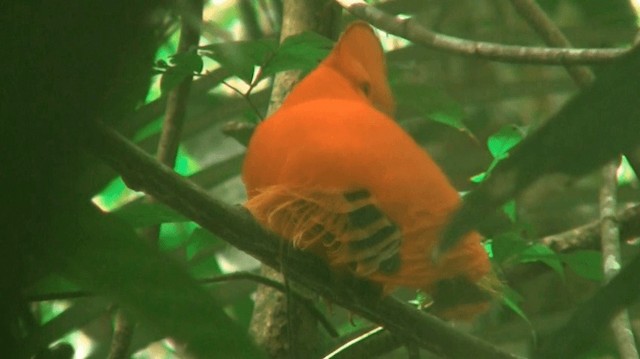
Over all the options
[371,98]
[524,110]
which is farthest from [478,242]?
[524,110]

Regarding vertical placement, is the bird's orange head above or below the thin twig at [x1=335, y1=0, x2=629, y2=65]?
below

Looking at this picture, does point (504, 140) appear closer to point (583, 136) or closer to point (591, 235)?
point (591, 235)

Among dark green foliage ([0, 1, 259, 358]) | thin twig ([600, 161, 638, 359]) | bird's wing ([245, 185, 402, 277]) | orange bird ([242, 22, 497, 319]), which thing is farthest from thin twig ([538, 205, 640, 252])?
dark green foliage ([0, 1, 259, 358])

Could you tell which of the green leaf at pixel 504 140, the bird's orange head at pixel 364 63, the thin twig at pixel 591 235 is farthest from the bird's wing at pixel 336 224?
the thin twig at pixel 591 235

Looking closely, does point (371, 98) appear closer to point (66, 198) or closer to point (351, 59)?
point (351, 59)

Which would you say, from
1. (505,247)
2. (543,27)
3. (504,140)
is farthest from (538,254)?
(543,27)

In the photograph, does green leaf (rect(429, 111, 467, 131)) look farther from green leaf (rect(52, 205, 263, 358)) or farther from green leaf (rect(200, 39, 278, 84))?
green leaf (rect(52, 205, 263, 358))

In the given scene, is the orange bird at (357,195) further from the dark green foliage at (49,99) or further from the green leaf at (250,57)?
the dark green foliage at (49,99)
